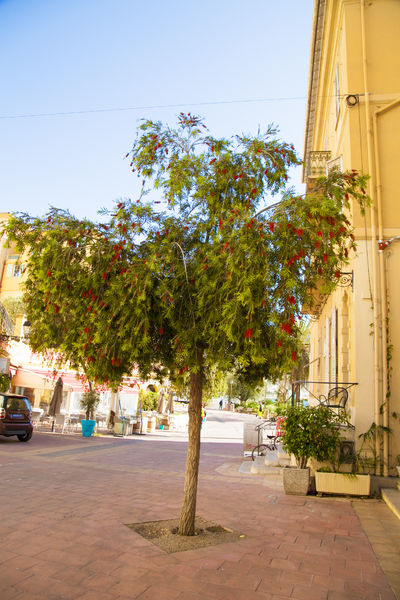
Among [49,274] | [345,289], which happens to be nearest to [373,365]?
[345,289]

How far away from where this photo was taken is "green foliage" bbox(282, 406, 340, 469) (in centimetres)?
814

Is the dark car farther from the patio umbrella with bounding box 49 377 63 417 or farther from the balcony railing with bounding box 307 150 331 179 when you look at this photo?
the balcony railing with bounding box 307 150 331 179

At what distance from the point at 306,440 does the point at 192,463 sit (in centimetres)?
344

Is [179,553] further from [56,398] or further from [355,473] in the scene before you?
[56,398]

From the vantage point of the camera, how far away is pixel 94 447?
48.8ft

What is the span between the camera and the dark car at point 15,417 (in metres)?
14.7

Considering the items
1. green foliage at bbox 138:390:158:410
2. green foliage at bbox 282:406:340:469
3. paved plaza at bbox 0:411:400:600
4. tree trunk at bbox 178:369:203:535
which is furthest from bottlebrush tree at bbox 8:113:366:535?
green foliage at bbox 138:390:158:410

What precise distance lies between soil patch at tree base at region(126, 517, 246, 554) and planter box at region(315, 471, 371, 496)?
3.03 metres

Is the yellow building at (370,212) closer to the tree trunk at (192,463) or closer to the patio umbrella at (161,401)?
the tree trunk at (192,463)

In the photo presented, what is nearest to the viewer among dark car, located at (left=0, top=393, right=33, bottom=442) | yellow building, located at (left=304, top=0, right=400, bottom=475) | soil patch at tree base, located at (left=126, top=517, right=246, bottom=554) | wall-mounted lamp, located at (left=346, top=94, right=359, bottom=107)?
soil patch at tree base, located at (left=126, top=517, right=246, bottom=554)

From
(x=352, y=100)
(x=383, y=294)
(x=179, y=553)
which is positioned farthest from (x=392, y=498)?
(x=352, y=100)

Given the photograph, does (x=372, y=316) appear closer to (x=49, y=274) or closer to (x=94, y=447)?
(x=49, y=274)

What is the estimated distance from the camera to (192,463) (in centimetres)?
548

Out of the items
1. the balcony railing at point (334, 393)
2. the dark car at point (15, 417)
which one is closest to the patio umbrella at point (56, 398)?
the dark car at point (15, 417)
